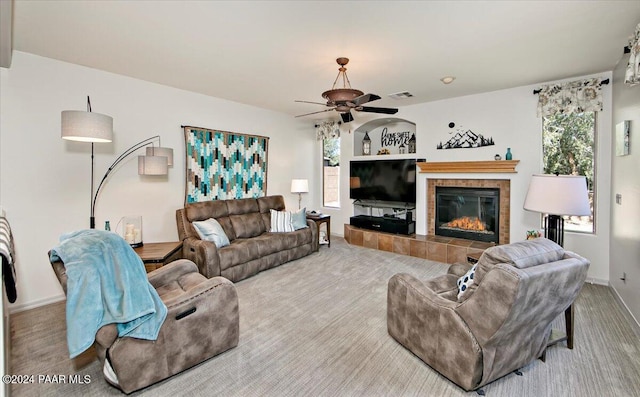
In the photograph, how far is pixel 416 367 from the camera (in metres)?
2.14

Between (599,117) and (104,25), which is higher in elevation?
(104,25)

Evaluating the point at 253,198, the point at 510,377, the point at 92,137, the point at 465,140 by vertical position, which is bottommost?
the point at 510,377

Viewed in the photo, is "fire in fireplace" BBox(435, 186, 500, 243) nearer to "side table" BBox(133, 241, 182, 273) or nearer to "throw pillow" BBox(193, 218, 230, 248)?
"throw pillow" BBox(193, 218, 230, 248)

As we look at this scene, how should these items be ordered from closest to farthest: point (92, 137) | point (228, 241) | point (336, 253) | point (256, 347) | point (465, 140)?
point (256, 347) < point (92, 137) < point (228, 241) < point (465, 140) < point (336, 253)

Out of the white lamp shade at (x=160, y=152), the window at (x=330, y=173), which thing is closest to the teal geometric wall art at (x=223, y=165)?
the white lamp shade at (x=160, y=152)

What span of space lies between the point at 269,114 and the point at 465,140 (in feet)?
11.6

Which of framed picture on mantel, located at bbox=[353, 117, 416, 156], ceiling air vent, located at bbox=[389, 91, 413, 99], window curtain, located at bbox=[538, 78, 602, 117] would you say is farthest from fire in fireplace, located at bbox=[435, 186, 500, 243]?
ceiling air vent, located at bbox=[389, 91, 413, 99]

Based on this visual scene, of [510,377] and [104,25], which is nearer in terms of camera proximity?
[510,377]

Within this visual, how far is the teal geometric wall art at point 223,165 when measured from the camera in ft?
14.9

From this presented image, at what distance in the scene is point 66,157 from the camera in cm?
337

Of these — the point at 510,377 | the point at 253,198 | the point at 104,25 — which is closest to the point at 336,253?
the point at 253,198

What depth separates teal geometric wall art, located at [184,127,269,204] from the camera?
4.53 meters

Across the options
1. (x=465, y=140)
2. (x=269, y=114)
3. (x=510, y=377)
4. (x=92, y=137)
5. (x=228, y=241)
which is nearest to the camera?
(x=510, y=377)

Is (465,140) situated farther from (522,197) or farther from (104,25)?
(104,25)
